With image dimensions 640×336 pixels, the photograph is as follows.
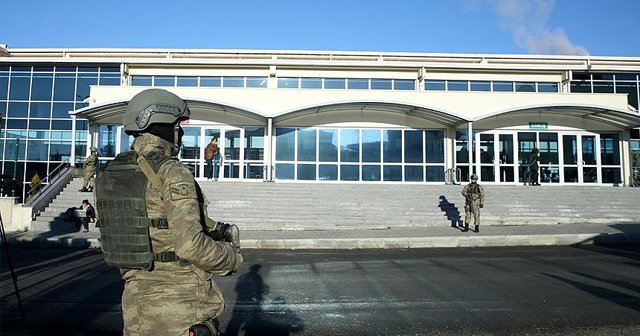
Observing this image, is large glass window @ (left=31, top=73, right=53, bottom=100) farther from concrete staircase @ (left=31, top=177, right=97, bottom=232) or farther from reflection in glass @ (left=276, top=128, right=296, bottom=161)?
reflection in glass @ (left=276, top=128, right=296, bottom=161)

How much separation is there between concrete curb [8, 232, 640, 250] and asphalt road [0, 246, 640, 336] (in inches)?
58.0

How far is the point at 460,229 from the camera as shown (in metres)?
13.6

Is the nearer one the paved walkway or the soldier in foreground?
the soldier in foreground

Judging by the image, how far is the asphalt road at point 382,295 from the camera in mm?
4777

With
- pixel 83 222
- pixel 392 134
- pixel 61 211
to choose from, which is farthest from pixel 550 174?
pixel 61 211

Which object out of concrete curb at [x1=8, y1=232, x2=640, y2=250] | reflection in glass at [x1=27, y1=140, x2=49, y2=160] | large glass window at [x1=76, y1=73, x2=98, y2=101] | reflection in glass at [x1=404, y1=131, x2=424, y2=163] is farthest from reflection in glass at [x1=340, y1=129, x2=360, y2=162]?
reflection in glass at [x1=27, y1=140, x2=49, y2=160]

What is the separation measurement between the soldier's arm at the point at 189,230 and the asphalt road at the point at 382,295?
9.24 feet

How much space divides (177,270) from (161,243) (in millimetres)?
158

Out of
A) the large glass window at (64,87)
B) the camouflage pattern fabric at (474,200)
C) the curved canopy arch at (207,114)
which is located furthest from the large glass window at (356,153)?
the large glass window at (64,87)

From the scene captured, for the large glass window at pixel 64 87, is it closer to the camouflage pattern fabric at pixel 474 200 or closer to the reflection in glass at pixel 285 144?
the reflection in glass at pixel 285 144

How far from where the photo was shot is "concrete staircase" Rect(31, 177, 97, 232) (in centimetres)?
1360

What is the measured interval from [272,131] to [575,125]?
1479 centimetres

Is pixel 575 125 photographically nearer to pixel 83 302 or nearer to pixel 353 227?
pixel 353 227

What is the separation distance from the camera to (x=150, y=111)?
225cm
